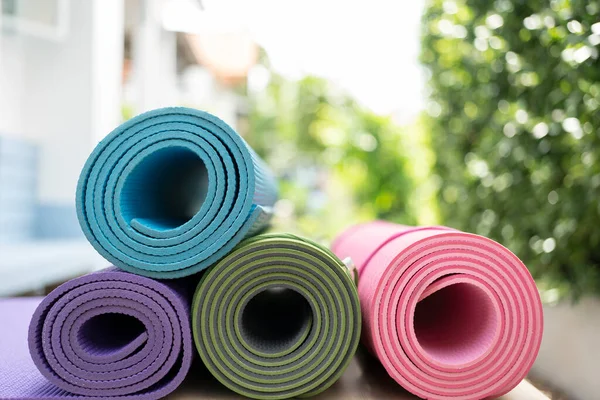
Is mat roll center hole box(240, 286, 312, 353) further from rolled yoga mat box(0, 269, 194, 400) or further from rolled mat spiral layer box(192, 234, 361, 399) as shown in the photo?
rolled yoga mat box(0, 269, 194, 400)

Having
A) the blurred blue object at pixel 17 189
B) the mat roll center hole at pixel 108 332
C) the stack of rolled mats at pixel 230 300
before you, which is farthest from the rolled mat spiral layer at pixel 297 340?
the blurred blue object at pixel 17 189

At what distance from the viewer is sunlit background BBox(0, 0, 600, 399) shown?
220cm

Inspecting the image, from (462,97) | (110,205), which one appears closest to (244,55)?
(462,97)

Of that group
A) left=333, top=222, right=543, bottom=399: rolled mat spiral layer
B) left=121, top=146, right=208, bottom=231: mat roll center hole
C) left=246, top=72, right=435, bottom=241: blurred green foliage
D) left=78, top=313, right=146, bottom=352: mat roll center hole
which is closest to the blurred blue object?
left=246, top=72, right=435, bottom=241: blurred green foliage

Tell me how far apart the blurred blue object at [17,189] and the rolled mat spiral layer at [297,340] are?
2802mm

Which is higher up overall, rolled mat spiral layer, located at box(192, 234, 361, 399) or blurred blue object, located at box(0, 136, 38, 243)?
blurred blue object, located at box(0, 136, 38, 243)

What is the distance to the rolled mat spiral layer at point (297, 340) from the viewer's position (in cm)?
121

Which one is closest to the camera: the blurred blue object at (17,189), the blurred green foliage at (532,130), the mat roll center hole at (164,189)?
the mat roll center hole at (164,189)

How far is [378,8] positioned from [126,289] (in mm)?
6614

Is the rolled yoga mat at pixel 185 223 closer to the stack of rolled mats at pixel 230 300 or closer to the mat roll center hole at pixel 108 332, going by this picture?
the stack of rolled mats at pixel 230 300

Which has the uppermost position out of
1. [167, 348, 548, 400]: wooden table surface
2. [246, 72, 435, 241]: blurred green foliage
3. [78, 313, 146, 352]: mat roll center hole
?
[246, 72, 435, 241]: blurred green foliage

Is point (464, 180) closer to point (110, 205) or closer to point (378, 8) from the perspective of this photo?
point (110, 205)

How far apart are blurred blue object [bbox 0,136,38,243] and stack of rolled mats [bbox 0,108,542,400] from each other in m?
2.67

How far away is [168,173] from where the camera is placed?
5.55 ft
